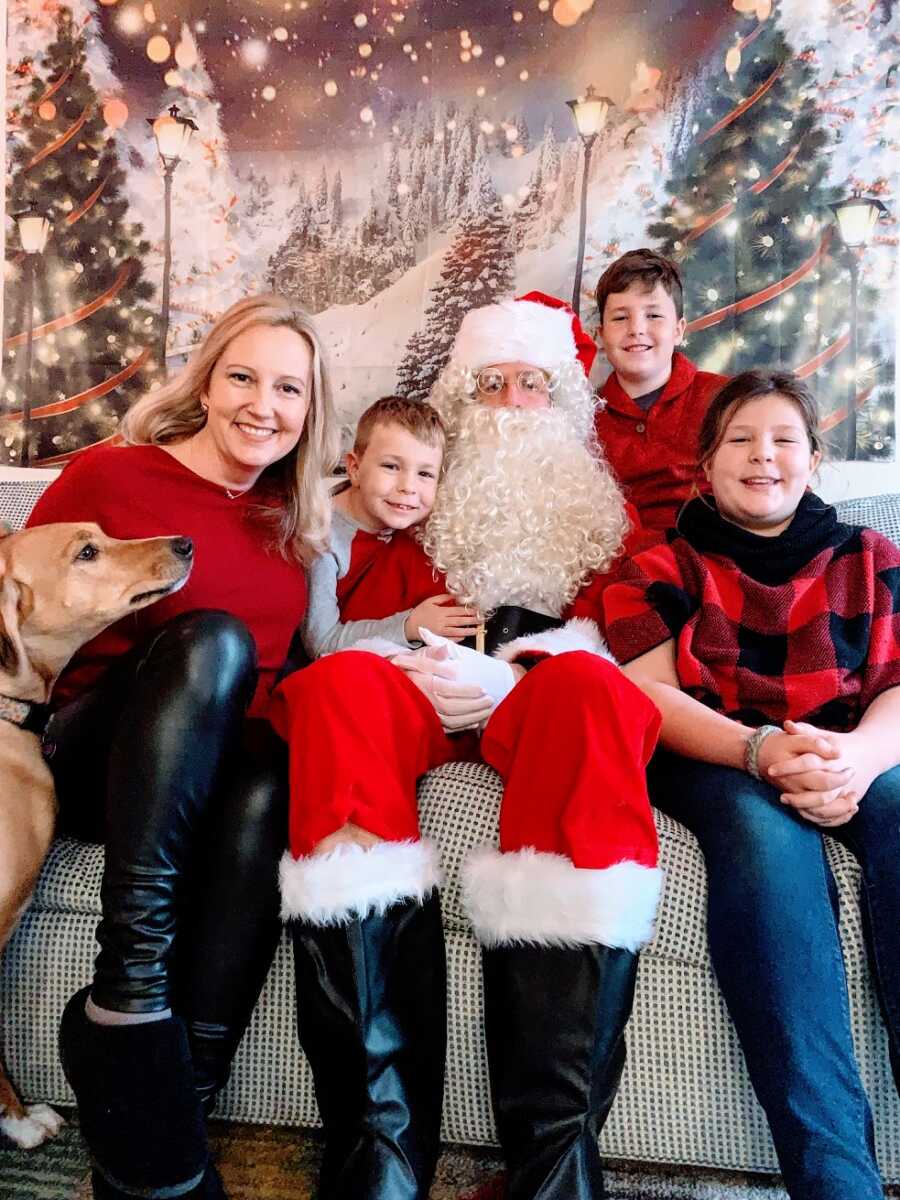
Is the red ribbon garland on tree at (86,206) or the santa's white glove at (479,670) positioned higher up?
the red ribbon garland on tree at (86,206)

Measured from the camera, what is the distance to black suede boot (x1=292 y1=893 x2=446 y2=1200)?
115cm

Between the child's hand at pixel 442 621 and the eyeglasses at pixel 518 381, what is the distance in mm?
663

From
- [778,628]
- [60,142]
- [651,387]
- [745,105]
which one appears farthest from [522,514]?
[60,142]

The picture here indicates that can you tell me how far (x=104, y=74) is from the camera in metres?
2.76

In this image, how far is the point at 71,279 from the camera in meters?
2.79

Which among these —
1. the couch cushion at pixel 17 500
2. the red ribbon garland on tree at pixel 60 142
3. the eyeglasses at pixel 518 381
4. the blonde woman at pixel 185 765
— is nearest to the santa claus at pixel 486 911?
the blonde woman at pixel 185 765

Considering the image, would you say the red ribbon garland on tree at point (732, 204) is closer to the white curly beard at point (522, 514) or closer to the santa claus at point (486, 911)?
the white curly beard at point (522, 514)

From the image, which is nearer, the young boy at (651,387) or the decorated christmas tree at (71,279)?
the young boy at (651,387)

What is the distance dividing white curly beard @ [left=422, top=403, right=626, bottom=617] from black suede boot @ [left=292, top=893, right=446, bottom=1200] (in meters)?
0.92

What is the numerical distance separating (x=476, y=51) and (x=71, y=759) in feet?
7.44

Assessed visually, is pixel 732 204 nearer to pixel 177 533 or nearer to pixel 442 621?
pixel 442 621

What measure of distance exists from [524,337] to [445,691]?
1.17 m

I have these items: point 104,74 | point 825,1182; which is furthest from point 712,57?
point 825,1182

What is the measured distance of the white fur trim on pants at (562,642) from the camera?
1700mm
